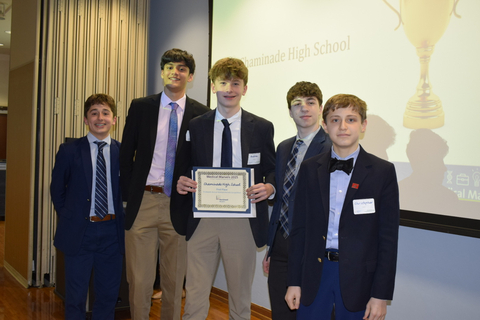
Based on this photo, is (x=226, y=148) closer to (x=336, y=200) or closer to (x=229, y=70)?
(x=229, y=70)

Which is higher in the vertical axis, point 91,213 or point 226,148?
point 226,148

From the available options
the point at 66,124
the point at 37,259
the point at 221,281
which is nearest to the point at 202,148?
the point at 221,281

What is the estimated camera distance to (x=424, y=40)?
2.49 meters

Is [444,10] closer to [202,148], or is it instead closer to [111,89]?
[202,148]

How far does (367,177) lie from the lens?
1.75 metres

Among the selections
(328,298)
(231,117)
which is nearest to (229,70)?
(231,117)

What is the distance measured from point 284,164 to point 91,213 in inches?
57.5

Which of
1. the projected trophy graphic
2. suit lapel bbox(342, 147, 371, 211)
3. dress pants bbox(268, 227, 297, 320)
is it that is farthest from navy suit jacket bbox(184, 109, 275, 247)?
the projected trophy graphic

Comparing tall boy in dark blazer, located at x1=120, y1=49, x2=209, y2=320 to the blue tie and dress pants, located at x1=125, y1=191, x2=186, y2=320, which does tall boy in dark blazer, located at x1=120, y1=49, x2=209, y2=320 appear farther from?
the blue tie

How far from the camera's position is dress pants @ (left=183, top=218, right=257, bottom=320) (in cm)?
218

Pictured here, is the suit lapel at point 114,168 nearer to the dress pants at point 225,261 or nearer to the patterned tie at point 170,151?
the patterned tie at point 170,151

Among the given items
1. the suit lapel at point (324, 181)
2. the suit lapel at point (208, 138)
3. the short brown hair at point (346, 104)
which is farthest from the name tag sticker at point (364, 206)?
the suit lapel at point (208, 138)

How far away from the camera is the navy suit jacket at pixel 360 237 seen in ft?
5.53

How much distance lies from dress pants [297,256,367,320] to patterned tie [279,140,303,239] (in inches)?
15.2
